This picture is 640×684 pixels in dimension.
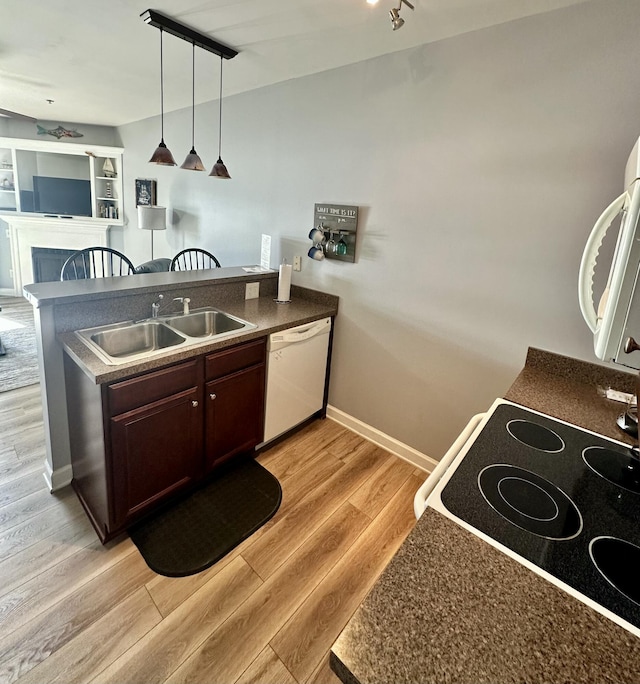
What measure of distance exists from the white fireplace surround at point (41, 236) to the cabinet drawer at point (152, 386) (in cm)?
512

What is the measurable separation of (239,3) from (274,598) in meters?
2.82

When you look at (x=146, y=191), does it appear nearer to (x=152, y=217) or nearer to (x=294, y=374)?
(x=152, y=217)

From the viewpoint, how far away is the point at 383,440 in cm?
273

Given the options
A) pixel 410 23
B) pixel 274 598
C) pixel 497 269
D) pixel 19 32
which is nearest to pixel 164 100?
pixel 19 32

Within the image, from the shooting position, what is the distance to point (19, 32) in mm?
2441

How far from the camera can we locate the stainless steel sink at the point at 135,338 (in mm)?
2023

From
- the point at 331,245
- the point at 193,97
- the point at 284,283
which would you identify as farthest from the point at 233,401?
the point at 193,97

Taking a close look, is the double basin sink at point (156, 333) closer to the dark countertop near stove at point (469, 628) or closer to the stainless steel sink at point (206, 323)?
the stainless steel sink at point (206, 323)

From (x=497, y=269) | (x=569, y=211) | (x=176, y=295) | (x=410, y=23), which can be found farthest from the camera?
(x=176, y=295)

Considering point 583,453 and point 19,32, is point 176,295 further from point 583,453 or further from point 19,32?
point 583,453

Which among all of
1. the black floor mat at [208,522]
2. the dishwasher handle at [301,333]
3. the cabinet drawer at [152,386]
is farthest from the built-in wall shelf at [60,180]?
the black floor mat at [208,522]

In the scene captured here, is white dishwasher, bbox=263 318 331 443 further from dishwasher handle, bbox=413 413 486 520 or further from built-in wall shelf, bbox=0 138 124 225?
built-in wall shelf, bbox=0 138 124 225

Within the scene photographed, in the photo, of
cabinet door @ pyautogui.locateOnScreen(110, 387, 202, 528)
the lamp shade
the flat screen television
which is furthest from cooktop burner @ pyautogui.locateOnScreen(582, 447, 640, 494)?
the flat screen television

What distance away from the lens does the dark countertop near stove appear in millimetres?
570
